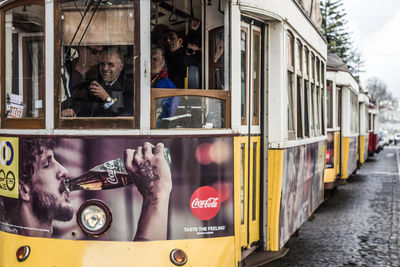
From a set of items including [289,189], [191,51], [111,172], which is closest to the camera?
[111,172]

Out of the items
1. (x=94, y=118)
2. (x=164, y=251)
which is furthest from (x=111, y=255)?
(x=94, y=118)

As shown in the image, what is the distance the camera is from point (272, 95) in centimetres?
511

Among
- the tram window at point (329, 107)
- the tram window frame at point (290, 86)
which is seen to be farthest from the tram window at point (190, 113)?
the tram window at point (329, 107)

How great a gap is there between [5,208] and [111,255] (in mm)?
1067

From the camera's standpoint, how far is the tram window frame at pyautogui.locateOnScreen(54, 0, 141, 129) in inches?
156

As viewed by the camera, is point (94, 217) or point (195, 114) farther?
point (195, 114)

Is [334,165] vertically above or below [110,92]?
below

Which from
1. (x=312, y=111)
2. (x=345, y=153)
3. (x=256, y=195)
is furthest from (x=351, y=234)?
(x=345, y=153)

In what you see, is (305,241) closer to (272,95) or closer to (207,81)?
(272,95)

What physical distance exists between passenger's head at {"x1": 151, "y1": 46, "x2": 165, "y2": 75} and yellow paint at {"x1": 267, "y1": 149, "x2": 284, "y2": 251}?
1328 mm

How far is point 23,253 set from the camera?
13.6ft

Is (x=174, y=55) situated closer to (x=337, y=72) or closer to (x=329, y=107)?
(x=329, y=107)

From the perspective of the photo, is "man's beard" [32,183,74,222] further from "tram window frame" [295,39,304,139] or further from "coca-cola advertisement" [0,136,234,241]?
"tram window frame" [295,39,304,139]

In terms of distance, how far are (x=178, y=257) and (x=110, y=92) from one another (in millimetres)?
1267
